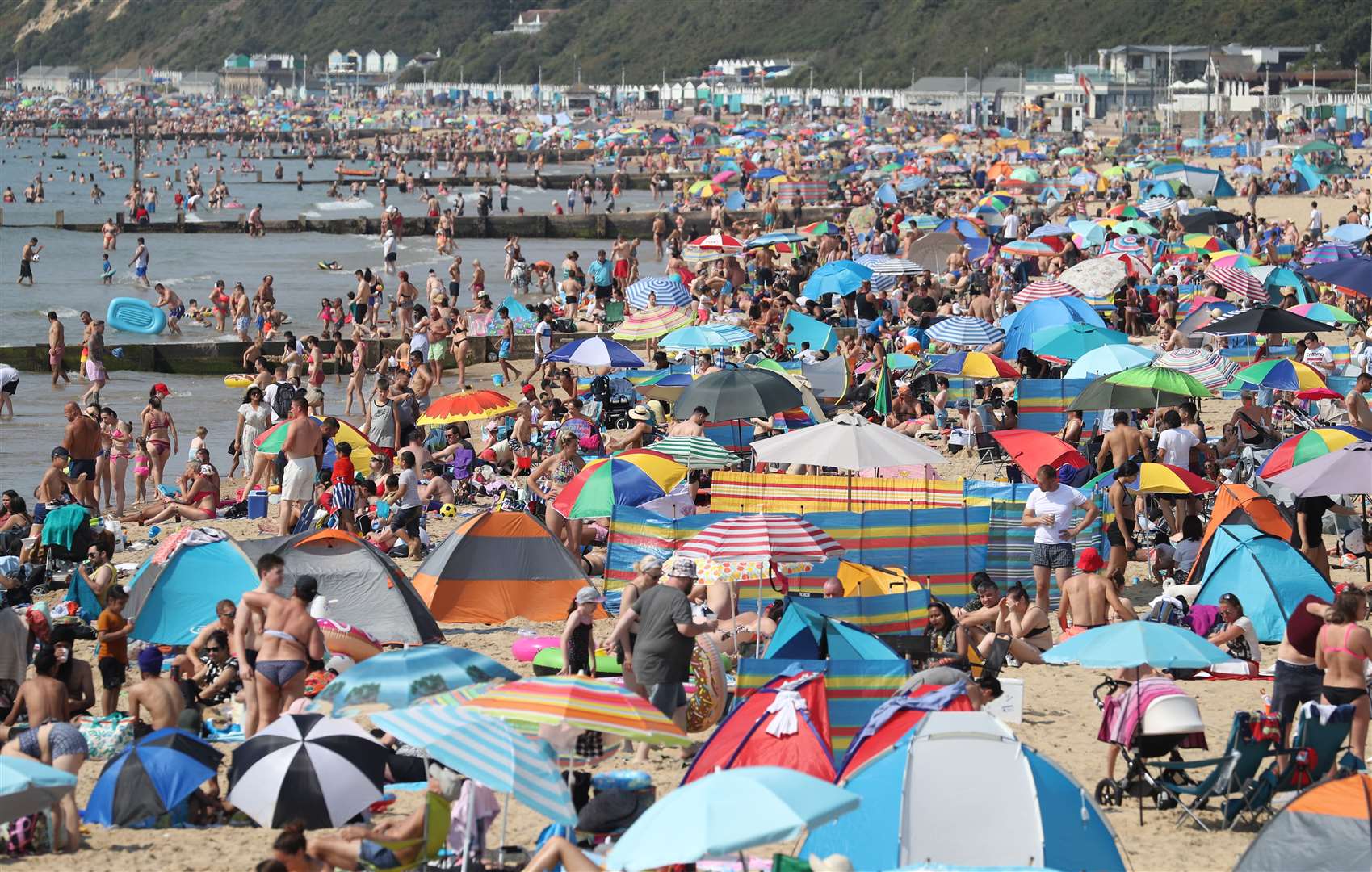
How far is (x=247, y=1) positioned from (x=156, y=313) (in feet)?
501

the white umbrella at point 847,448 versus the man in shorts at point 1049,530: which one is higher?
the white umbrella at point 847,448

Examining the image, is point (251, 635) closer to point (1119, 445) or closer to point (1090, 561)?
point (1090, 561)

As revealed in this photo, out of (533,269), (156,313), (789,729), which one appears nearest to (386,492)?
(789,729)

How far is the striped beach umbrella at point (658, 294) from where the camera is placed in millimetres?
19578

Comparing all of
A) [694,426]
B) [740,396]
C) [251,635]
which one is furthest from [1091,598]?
[251,635]

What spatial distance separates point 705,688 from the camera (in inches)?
329

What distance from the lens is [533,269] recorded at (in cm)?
3344

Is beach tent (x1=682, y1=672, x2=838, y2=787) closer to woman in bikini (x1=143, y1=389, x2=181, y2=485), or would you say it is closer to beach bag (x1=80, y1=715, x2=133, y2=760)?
beach bag (x1=80, y1=715, x2=133, y2=760)

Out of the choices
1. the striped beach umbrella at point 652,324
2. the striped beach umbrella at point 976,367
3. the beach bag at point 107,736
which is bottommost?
the beach bag at point 107,736

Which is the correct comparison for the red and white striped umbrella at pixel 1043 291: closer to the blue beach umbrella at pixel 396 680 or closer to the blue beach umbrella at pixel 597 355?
the blue beach umbrella at pixel 597 355

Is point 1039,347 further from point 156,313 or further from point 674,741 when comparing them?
point 156,313

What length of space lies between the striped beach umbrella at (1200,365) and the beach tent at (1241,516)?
7.52 ft

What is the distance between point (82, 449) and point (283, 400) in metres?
1.78

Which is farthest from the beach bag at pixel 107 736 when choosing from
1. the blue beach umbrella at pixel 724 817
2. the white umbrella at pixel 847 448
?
the white umbrella at pixel 847 448
